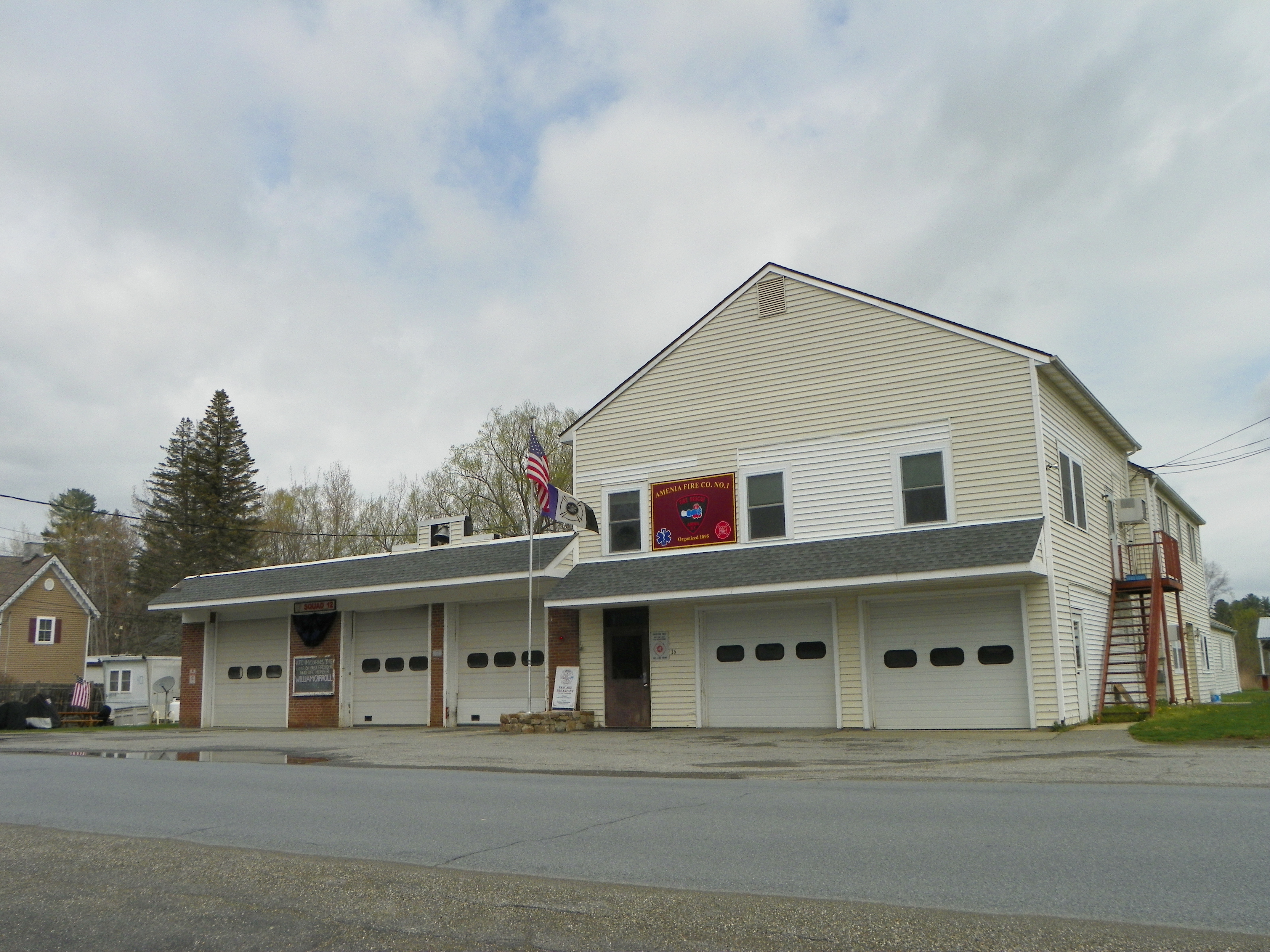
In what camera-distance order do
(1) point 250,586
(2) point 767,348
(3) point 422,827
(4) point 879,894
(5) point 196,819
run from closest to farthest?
(4) point 879,894 → (3) point 422,827 → (5) point 196,819 → (2) point 767,348 → (1) point 250,586

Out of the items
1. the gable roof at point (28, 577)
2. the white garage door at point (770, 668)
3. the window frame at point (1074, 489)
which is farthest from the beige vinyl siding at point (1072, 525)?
the gable roof at point (28, 577)

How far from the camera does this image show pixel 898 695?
791 inches

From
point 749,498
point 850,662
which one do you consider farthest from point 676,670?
point 749,498

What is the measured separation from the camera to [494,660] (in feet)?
83.9

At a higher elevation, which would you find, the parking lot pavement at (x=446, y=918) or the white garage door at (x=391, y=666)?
the white garage door at (x=391, y=666)

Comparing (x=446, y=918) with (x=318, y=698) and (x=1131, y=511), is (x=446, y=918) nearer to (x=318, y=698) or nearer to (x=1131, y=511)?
(x=1131, y=511)

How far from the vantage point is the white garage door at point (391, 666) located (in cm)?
2667

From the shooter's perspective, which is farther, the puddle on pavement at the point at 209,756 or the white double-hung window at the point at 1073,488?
the white double-hung window at the point at 1073,488

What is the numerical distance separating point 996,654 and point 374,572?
14.8 meters

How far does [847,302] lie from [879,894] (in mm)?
16746

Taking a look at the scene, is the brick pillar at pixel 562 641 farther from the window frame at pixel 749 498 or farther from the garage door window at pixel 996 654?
the garage door window at pixel 996 654

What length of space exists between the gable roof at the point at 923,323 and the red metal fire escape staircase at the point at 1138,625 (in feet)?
9.44

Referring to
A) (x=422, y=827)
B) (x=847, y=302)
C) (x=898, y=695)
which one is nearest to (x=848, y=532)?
(x=898, y=695)

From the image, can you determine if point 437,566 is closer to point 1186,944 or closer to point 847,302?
point 847,302
